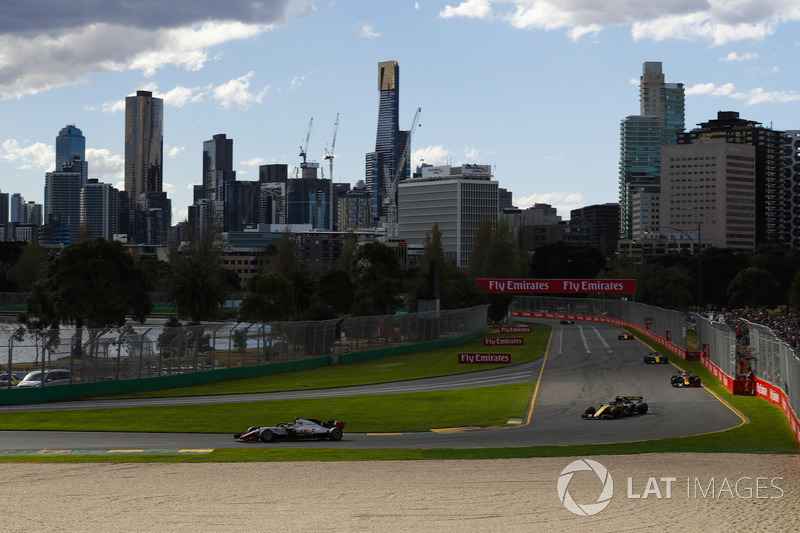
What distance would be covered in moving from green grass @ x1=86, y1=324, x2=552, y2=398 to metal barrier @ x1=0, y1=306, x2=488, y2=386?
5.44 feet

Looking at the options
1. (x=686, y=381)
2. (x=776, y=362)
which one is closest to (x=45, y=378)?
(x=686, y=381)

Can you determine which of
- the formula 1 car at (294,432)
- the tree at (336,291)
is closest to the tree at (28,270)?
the tree at (336,291)

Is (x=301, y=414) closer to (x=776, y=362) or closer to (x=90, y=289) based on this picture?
(x=776, y=362)

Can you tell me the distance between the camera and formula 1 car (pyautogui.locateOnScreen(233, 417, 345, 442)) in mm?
33094

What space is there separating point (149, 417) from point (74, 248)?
49.1 m

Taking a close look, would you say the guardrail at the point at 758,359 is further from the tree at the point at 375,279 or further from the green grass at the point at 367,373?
the tree at the point at 375,279

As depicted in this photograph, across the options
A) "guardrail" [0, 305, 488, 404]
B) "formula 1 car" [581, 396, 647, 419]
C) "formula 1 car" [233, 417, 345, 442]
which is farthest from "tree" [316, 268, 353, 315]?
"formula 1 car" [233, 417, 345, 442]

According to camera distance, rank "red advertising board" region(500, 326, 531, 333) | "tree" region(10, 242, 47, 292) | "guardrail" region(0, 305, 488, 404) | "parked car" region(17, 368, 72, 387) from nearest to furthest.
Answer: "guardrail" region(0, 305, 488, 404) → "parked car" region(17, 368, 72, 387) → "red advertising board" region(500, 326, 531, 333) → "tree" region(10, 242, 47, 292)

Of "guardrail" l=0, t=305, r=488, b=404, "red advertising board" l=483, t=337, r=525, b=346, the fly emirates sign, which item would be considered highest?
the fly emirates sign

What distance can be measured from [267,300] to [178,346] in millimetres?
44845

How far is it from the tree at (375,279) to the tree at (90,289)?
33128 mm

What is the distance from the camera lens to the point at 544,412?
42469 mm

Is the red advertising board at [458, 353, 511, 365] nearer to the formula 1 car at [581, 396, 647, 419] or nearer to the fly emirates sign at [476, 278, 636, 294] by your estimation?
the fly emirates sign at [476, 278, 636, 294]

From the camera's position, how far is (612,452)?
2917cm
